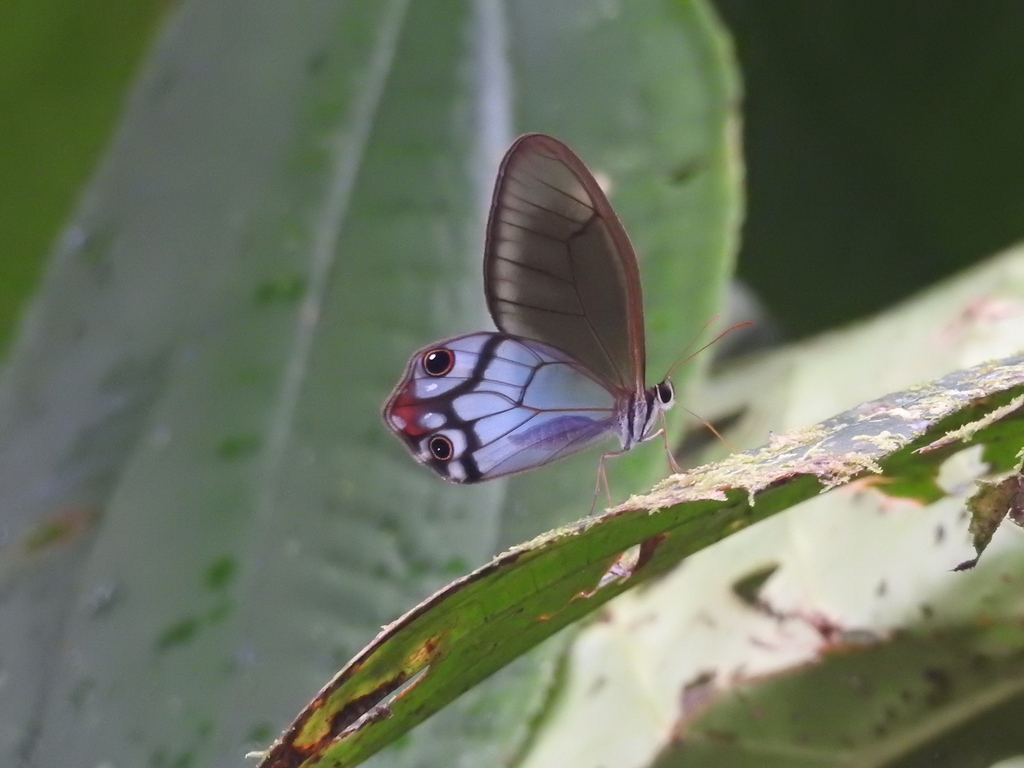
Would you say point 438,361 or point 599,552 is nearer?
point 599,552

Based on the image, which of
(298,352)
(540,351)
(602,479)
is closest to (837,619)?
(602,479)

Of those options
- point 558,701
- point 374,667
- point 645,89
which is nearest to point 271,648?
point 558,701

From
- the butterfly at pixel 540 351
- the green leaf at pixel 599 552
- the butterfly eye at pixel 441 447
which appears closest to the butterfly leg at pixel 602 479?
the butterfly at pixel 540 351

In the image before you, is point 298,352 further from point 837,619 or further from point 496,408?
point 837,619

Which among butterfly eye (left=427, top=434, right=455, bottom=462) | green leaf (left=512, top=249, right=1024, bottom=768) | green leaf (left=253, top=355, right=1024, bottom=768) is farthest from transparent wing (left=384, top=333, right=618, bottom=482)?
green leaf (left=253, top=355, right=1024, bottom=768)

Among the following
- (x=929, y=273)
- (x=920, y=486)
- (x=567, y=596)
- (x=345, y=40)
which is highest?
(x=345, y=40)

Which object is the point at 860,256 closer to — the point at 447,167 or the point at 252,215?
the point at 447,167
